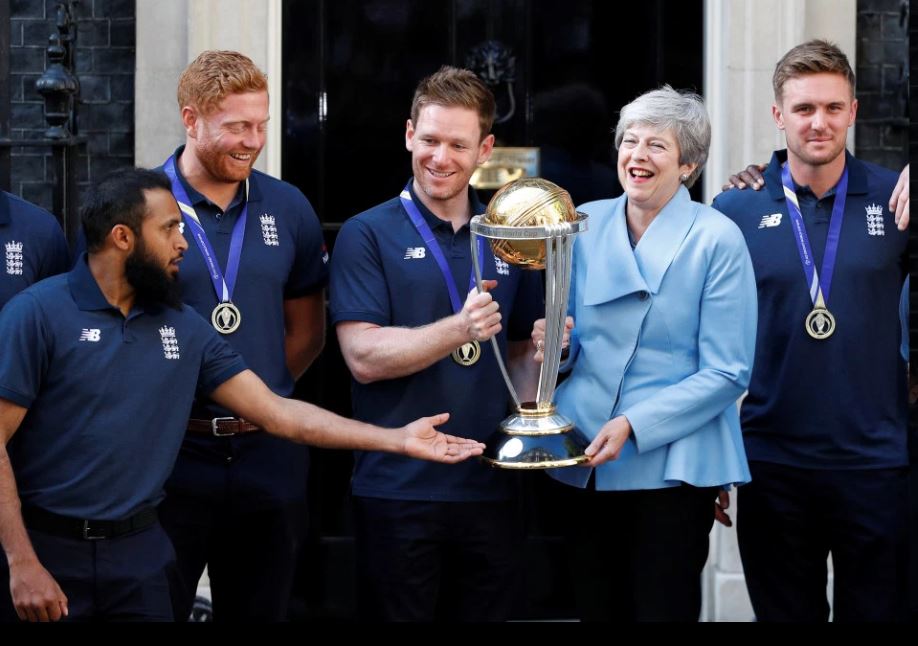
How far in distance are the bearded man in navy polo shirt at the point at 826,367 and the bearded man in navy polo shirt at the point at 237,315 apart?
48.6 inches

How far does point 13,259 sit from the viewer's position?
402cm

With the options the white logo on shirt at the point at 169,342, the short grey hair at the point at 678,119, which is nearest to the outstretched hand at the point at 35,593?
the white logo on shirt at the point at 169,342

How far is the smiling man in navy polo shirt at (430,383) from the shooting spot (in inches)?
159

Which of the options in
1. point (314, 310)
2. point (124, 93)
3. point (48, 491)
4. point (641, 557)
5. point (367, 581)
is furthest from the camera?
point (124, 93)

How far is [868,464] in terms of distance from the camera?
4.23m

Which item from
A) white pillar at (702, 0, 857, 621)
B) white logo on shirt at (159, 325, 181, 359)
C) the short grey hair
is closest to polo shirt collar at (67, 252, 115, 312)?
white logo on shirt at (159, 325, 181, 359)

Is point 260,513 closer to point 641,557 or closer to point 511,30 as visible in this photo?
point 641,557

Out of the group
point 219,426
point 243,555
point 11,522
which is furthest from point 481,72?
point 11,522

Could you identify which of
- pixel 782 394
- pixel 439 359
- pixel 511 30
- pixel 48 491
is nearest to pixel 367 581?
pixel 439 359

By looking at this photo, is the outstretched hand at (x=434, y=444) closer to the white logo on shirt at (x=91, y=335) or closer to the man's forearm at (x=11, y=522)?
the white logo on shirt at (x=91, y=335)

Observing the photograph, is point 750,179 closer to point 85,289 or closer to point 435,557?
point 435,557

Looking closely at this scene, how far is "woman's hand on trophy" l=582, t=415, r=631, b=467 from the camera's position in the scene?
373cm

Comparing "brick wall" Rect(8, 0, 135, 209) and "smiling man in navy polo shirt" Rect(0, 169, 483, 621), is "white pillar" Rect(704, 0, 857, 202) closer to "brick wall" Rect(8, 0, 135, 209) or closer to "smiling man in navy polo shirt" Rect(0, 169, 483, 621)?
"brick wall" Rect(8, 0, 135, 209)

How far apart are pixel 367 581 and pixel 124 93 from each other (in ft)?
7.71
